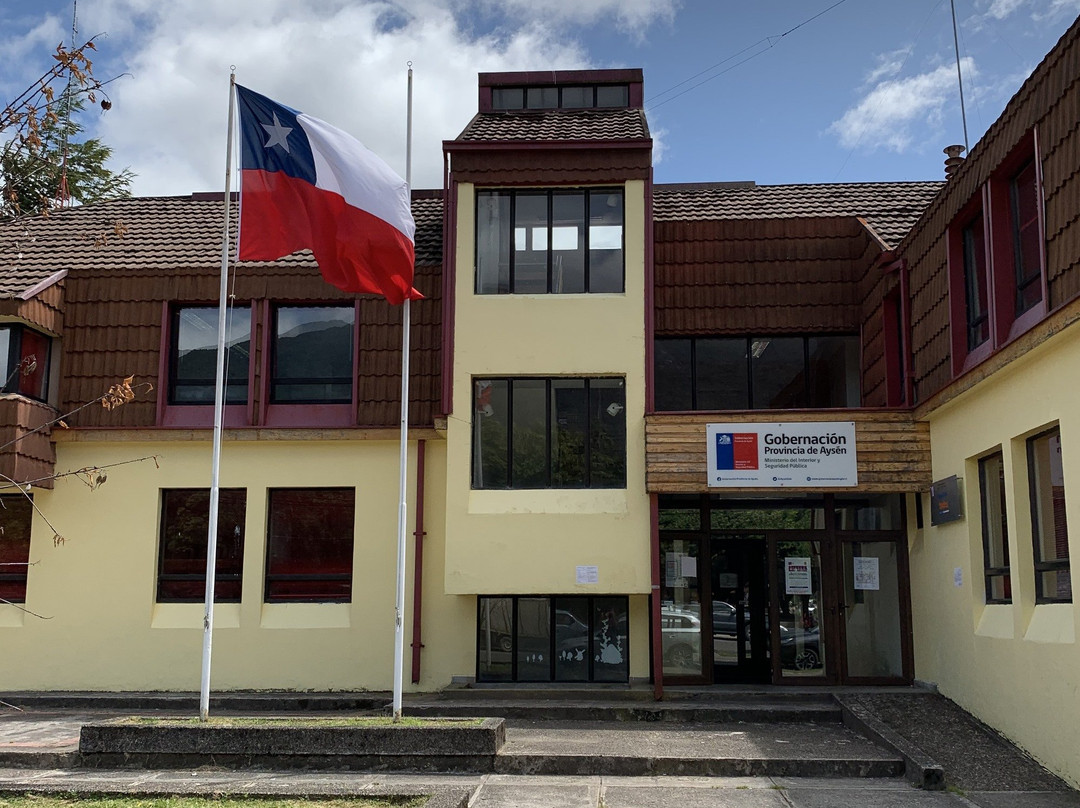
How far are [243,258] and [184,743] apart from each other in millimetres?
5108

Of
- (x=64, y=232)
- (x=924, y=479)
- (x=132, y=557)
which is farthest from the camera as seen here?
(x=64, y=232)

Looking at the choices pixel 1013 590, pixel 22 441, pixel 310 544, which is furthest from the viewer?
pixel 310 544

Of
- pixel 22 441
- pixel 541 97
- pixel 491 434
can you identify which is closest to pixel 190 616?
pixel 22 441

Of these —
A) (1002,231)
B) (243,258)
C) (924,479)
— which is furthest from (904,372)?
(243,258)

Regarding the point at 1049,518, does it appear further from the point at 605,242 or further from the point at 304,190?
the point at 304,190

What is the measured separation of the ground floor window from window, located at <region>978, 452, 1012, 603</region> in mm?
5092

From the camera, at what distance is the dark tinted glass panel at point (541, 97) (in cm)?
1827

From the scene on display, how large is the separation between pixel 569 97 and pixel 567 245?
4051 mm

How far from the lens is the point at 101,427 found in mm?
16172

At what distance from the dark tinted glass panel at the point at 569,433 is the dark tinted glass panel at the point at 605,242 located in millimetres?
1551

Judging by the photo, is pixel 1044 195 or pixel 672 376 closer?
pixel 1044 195

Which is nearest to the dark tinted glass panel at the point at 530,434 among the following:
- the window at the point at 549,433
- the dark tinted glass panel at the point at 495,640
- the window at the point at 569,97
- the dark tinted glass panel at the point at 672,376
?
the window at the point at 549,433

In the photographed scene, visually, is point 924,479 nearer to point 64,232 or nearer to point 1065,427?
point 1065,427

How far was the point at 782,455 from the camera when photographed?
1448cm
